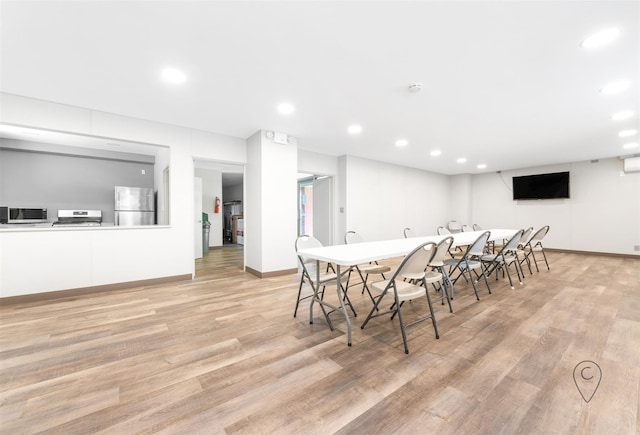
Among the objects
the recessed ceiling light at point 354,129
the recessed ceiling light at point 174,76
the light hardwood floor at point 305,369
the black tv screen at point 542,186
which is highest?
the recessed ceiling light at point 354,129

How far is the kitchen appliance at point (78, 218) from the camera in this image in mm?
5281

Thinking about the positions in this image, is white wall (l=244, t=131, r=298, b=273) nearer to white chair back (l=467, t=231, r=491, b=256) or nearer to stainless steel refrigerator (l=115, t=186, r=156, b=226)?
stainless steel refrigerator (l=115, t=186, r=156, b=226)

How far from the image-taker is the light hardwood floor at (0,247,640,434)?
4.36 feet

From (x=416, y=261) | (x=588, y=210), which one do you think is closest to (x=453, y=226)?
(x=588, y=210)

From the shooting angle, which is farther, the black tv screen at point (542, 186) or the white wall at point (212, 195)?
the white wall at point (212, 195)

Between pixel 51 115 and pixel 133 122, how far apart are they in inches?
33.1

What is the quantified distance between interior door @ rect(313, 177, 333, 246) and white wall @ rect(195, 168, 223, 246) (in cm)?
360

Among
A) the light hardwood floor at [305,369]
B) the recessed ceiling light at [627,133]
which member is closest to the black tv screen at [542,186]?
the recessed ceiling light at [627,133]

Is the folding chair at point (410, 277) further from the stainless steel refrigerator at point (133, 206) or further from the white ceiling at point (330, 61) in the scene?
the stainless steel refrigerator at point (133, 206)

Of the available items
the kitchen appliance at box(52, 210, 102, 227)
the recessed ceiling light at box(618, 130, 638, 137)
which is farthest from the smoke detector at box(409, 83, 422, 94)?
the kitchen appliance at box(52, 210, 102, 227)

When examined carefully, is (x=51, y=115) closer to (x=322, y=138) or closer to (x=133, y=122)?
(x=133, y=122)

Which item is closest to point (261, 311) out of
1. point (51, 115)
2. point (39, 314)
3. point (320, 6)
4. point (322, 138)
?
point (39, 314)

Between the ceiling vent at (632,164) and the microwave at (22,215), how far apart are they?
13.1 m

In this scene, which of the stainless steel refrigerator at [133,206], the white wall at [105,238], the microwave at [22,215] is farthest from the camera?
the stainless steel refrigerator at [133,206]
